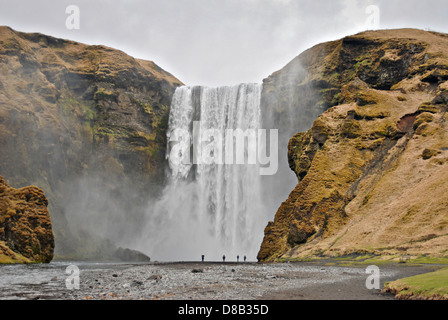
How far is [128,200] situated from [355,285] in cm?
6920

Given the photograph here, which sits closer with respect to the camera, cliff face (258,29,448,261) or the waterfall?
cliff face (258,29,448,261)

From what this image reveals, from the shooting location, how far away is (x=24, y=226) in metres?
45.8

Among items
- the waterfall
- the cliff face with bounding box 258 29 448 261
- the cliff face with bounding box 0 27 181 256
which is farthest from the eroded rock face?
the waterfall

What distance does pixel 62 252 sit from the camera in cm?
6444

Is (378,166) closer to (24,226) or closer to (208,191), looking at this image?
(208,191)

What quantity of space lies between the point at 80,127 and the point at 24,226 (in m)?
40.3

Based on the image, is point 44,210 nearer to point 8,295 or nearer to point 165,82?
point 8,295

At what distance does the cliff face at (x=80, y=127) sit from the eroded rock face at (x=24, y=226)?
18.5m

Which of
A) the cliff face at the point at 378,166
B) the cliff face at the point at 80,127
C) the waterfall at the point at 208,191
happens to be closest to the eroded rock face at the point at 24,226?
the cliff face at the point at 80,127

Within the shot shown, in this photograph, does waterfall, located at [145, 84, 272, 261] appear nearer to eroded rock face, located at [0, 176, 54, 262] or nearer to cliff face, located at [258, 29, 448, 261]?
cliff face, located at [258, 29, 448, 261]

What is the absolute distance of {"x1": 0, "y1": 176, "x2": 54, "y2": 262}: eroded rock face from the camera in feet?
145

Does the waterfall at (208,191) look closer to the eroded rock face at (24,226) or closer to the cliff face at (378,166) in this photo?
the cliff face at (378,166)

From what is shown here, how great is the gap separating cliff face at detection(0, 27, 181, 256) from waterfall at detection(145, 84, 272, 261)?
426 centimetres
